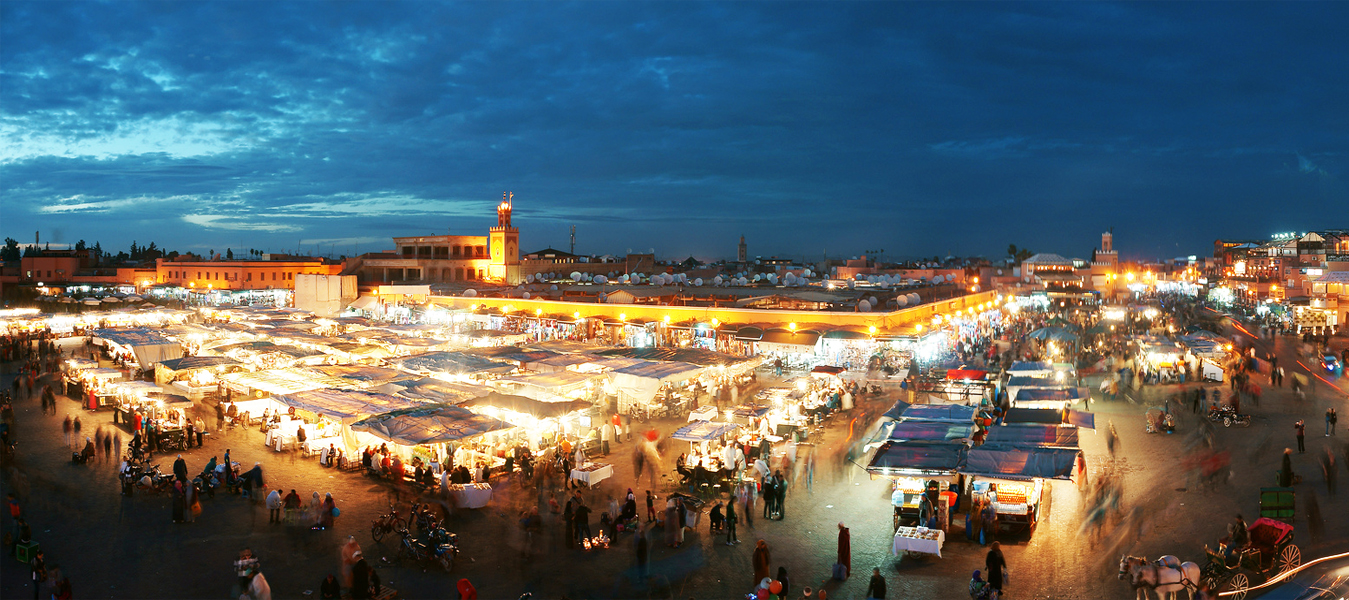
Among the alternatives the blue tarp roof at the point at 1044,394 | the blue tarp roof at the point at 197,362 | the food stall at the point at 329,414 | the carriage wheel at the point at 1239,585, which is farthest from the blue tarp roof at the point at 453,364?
the carriage wheel at the point at 1239,585

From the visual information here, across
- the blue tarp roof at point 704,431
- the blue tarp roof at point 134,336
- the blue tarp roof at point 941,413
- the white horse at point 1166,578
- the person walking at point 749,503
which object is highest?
the blue tarp roof at point 134,336

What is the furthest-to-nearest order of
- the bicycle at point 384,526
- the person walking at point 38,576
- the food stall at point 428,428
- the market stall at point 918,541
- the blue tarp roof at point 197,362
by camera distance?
the blue tarp roof at point 197,362 → the food stall at point 428,428 → the bicycle at point 384,526 → the market stall at point 918,541 → the person walking at point 38,576

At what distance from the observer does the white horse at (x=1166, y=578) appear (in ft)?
25.5

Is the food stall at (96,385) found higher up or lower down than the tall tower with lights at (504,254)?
lower down

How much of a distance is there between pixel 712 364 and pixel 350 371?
349 inches

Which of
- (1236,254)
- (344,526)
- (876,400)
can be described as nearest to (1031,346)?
(876,400)

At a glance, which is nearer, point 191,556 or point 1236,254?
point 191,556

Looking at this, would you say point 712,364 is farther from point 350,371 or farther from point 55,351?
point 55,351

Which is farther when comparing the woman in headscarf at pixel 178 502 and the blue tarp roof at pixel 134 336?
the blue tarp roof at pixel 134 336

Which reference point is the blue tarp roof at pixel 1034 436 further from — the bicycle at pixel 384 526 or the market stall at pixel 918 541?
the bicycle at pixel 384 526

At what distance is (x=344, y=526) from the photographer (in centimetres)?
1062

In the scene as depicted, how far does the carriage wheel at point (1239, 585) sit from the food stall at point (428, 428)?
9.30m

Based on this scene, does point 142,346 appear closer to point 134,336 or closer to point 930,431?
point 134,336

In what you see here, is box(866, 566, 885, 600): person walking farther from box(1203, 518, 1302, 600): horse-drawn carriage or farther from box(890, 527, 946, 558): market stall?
box(1203, 518, 1302, 600): horse-drawn carriage
